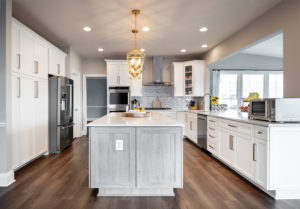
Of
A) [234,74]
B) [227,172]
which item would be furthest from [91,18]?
[234,74]

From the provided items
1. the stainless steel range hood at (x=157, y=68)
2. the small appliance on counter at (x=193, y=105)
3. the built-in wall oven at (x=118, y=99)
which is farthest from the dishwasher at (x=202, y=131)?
the built-in wall oven at (x=118, y=99)

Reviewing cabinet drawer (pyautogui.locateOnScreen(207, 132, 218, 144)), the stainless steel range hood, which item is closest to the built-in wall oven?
the stainless steel range hood

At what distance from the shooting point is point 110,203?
2.11 m

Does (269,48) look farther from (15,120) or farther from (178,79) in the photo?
(15,120)

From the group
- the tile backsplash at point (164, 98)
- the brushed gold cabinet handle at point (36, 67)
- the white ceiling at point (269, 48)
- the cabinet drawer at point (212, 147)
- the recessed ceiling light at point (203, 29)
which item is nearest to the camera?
the brushed gold cabinet handle at point (36, 67)

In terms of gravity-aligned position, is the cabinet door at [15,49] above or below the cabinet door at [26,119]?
above

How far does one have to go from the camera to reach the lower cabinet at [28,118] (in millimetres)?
2924

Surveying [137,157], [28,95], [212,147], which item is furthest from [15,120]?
[212,147]

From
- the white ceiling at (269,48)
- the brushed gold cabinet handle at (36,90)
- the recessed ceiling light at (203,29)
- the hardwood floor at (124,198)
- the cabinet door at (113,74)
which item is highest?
the white ceiling at (269,48)

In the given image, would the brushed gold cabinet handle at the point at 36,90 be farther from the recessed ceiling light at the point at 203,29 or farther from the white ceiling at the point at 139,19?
the recessed ceiling light at the point at 203,29

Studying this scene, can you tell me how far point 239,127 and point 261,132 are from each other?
0.50 meters

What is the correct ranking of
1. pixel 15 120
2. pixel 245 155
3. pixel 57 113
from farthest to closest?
pixel 57 113, pixel 15 120, pixel 245 155

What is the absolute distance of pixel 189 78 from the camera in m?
5.84

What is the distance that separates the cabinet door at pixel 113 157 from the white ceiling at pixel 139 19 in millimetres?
1924
